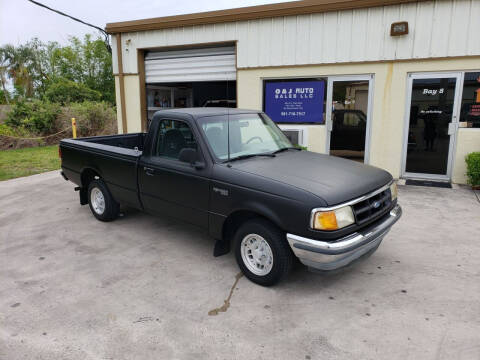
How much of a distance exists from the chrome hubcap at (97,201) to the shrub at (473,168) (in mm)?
7122

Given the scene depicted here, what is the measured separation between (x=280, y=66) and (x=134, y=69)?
4.70 metres

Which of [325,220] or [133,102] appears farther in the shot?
[133,102]

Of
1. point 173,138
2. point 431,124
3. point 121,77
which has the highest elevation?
point 121,77

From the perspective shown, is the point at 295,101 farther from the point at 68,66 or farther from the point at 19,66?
the point at 19,66

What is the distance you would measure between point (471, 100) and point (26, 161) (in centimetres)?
1245

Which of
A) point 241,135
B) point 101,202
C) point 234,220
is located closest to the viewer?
point 234,220

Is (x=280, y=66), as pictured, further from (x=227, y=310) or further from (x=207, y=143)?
(x=227, y=310)

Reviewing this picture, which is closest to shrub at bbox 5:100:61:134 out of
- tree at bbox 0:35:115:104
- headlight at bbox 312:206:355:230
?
headlight at bbox 312:206:355:230

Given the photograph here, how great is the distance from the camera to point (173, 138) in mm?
4633

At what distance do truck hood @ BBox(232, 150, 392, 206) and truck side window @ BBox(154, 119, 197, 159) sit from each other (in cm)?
77

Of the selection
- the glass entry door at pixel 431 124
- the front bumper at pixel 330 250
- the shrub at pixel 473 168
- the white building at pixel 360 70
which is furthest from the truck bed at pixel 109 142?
the shrub at pixel 473 168

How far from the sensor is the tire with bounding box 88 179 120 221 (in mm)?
5688

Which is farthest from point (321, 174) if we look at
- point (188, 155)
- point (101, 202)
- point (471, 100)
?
point (471, 100)

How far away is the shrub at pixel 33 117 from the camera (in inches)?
627
